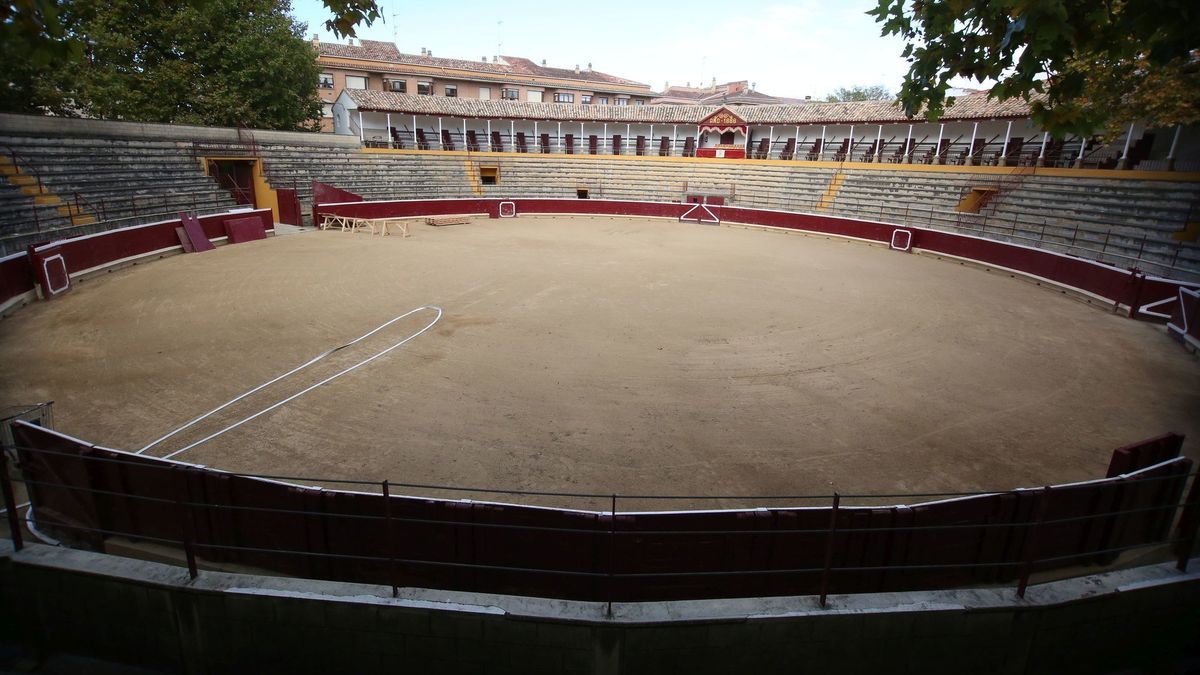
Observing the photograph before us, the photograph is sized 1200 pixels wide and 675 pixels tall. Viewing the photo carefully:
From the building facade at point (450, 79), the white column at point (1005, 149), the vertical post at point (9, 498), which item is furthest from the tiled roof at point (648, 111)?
the vertical post at point (9, 498)

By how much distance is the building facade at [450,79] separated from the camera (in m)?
49.8

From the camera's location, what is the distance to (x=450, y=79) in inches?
2092

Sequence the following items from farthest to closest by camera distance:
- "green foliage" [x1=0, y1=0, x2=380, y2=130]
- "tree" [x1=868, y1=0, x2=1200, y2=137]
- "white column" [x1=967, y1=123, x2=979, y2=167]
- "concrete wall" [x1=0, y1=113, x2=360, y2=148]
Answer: "white column" [x1=967, y1=123, x2=979, y2=167] → "green foliage" [x1=0, y1=0, x2=380, y2=130] → "concrete wall" [x1=0, y1=113, x2=360, y2=148] → "tree" [x1=868, y1=0, x2=1200, y2=137]

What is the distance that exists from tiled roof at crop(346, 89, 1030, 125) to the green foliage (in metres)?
7.33

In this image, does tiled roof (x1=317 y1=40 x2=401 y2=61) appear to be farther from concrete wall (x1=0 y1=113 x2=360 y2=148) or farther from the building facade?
concrete wall (x1=0 y1=113 x2=360 y2=148)

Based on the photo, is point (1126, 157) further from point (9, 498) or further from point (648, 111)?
point (9, 498)

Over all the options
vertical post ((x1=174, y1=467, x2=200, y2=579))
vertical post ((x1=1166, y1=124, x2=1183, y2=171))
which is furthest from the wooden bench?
vertical post ((x1=1166, y1=124, x2=1183, y2=171))

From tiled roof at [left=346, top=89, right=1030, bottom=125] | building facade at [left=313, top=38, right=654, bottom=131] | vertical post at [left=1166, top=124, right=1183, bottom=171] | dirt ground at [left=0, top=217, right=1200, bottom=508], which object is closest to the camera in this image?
dirt ground at [left=0, top=217, right=1200, bottom=508]

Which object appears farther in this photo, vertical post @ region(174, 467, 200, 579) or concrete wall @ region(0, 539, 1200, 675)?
vertical post @ region(174, 467, 200, 579)

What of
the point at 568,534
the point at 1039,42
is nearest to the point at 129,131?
the point at 568,534

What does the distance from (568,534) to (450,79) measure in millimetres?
56057

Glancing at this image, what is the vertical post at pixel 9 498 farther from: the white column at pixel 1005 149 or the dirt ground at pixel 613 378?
the white column at pixel 1005 149

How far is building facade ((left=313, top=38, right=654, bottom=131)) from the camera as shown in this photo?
49.8 m

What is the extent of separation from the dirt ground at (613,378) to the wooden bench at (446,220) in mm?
12026
